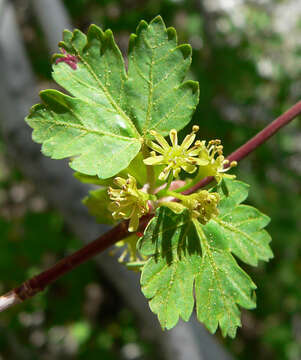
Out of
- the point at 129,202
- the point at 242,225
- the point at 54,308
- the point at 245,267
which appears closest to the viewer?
the point at 129,202

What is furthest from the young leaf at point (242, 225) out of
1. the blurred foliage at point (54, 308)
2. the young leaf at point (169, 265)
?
the blurred foliage at point (54, 308)

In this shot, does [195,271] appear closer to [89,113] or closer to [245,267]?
[89,113]

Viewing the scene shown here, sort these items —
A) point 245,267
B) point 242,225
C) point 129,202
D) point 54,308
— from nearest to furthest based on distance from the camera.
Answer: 1. point 129,202
2. point 242,225
3. point 54,308
4. point 245,267

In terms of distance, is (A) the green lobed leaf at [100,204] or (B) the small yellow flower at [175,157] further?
(A) the green lobed leaf at [100,204]

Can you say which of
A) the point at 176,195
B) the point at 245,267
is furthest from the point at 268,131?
the point at 245,267

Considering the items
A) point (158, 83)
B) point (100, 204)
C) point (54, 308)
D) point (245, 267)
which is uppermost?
point (158, 83)

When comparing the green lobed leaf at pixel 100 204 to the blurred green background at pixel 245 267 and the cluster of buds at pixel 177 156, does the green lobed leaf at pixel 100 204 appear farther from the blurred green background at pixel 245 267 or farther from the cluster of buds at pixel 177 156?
the blurred green background at pixel 245 267
